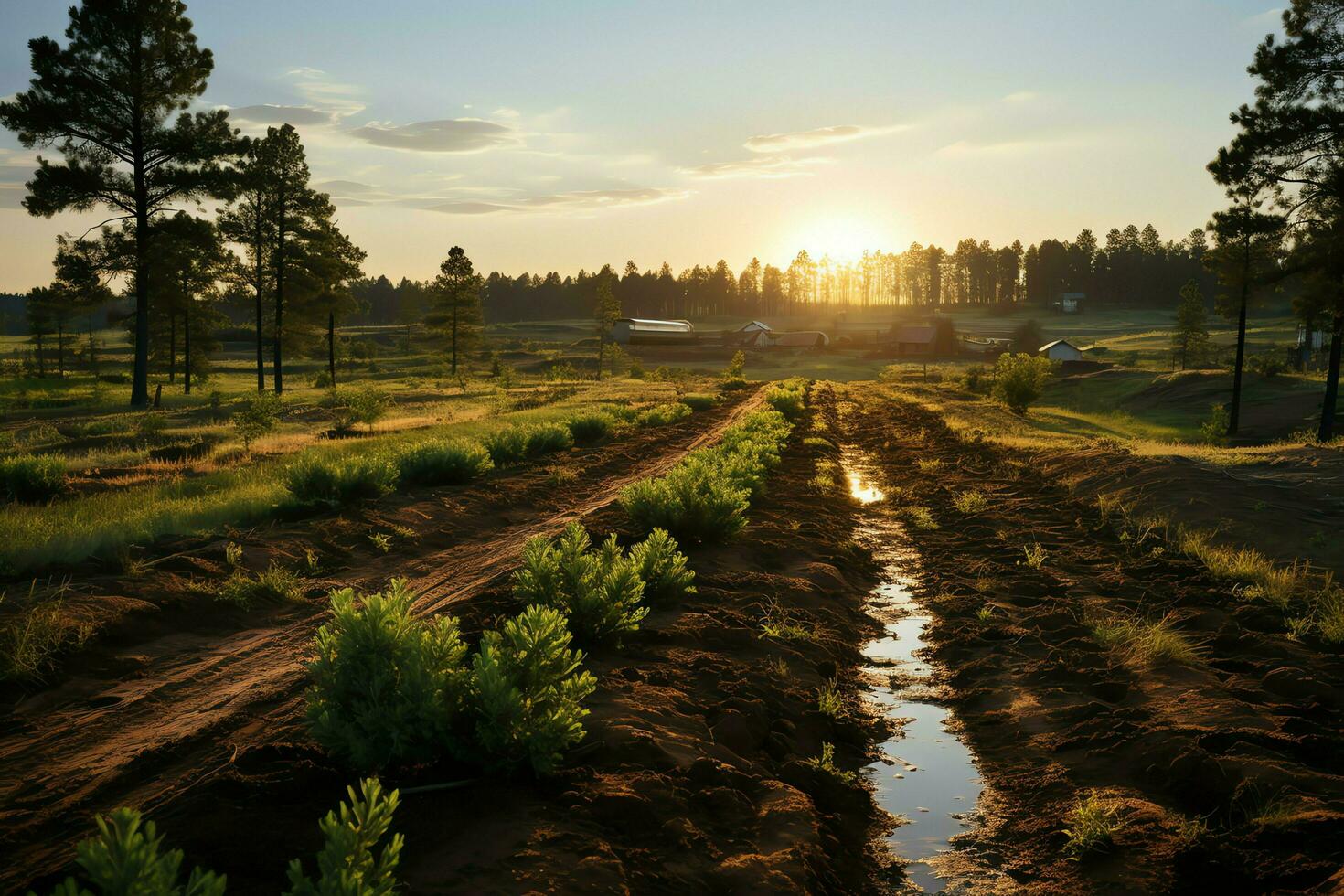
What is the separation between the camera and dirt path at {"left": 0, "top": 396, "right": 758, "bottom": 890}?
457 centimetres

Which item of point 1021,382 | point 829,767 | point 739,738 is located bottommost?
point 829,767

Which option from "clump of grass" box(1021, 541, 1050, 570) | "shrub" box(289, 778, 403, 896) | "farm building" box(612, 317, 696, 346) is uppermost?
"farm building" box(612, 317, 696, 346)

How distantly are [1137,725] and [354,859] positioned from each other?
6.16m

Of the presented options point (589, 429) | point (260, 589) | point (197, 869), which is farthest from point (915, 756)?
point (589, 429)

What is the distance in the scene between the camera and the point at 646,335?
106 meters

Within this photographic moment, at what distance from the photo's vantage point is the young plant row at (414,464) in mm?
12984

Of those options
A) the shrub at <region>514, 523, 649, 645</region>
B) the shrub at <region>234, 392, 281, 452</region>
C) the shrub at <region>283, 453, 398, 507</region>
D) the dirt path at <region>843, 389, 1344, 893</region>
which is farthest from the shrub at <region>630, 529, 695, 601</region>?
the shrub at <region>234, 392, 281, 452</region>

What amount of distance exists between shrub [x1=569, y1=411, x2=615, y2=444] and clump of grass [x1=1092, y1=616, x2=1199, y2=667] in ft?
53.3

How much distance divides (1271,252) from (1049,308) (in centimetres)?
12957

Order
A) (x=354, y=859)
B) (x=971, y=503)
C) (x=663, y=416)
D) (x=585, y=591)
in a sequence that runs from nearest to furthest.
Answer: (x=354, y=859) < (x=585, y=591) < (x=971, y=503) < (x=663, y=416)

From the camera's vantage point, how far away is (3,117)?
88.8ft

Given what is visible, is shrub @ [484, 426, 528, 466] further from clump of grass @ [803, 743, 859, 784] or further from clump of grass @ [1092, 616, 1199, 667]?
clump of grass @ [803, 743, 859, 784]

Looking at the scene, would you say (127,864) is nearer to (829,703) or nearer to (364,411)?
(829,703)

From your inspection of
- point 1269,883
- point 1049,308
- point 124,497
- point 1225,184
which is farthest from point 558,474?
point 1049,308
